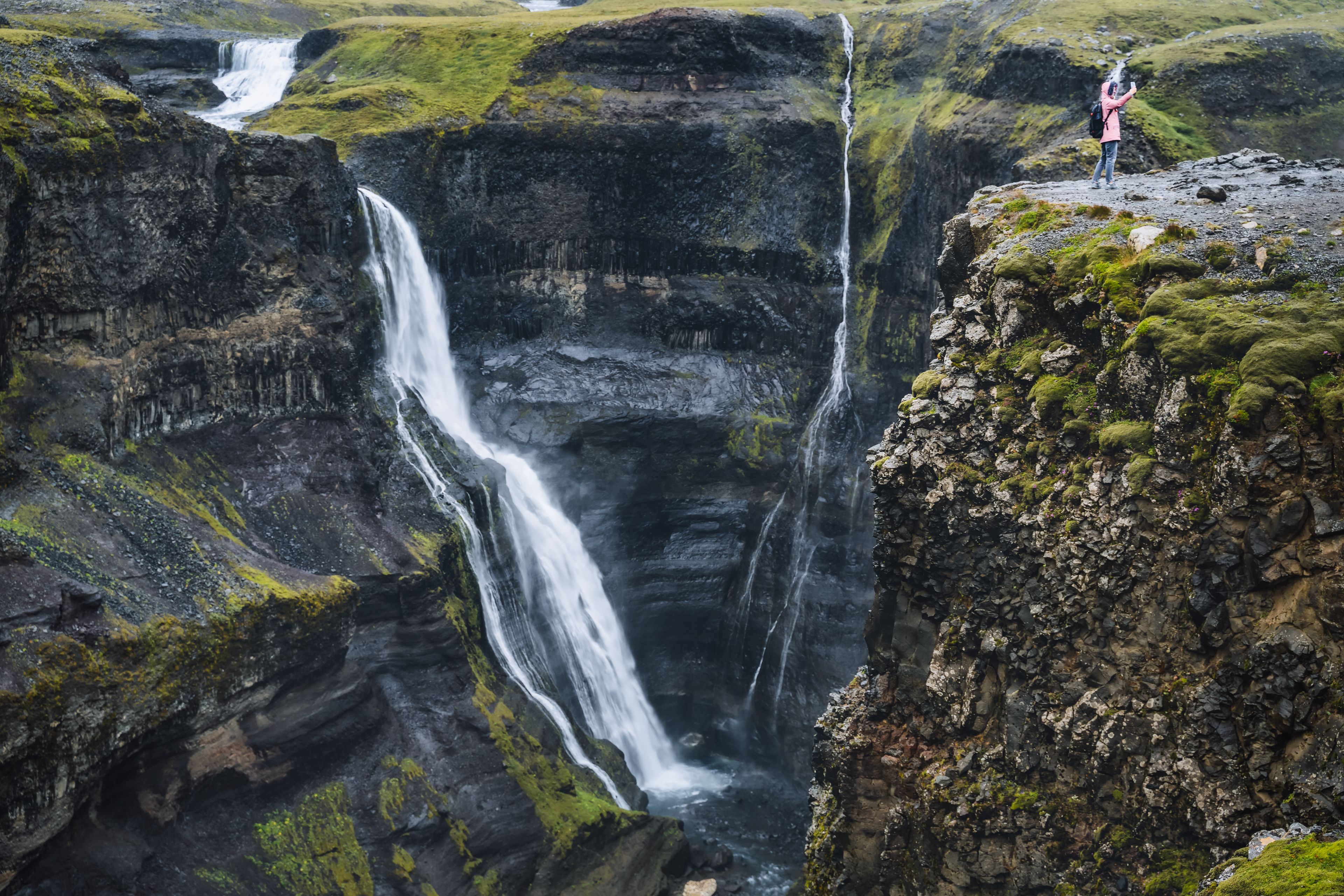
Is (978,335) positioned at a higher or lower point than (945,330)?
higher

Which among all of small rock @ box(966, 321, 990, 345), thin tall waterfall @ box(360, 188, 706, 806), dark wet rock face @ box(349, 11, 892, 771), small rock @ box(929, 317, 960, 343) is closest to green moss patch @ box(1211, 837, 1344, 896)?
small rock @ box(966, 321, 990, 345)

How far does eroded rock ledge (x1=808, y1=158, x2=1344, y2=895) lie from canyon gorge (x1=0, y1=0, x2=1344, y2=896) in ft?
0.26

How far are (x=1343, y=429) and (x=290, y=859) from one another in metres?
20.5

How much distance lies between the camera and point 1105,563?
13.9 meters

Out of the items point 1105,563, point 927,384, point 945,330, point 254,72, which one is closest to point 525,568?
point 927,384

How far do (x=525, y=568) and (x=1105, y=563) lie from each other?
1920 cm

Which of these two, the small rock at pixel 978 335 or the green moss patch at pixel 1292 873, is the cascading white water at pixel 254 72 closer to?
the small rock at pixel 978 335

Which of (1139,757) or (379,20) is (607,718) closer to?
(1139,757)

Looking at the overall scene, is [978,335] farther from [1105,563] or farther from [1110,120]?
[1110,120]

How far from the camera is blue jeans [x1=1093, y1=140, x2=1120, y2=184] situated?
2112 centimetres

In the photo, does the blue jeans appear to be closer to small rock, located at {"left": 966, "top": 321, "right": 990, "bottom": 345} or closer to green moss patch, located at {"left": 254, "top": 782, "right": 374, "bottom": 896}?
small rock, located at {"left": 966, "top": 321, "right": 990, "bottom": 345}

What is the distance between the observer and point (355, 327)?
93.9 feet

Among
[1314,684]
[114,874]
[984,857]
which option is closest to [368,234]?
[114,874]

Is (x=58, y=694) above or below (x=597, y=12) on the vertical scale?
below
